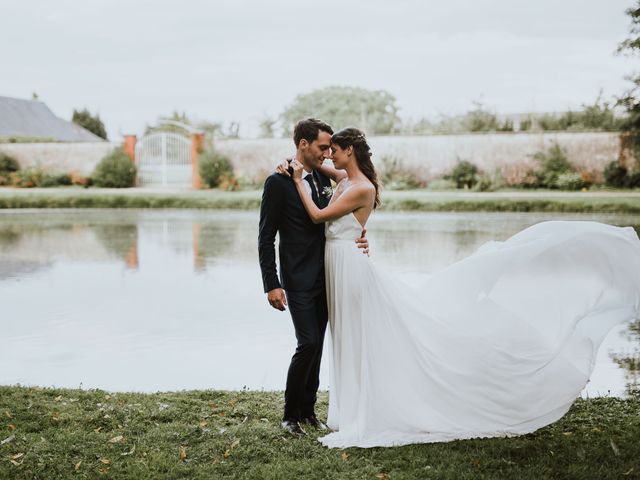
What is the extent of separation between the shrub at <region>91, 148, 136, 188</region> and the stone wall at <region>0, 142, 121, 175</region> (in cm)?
120

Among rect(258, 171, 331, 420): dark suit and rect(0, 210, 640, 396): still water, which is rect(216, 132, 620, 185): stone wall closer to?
rect(0, 210, 640, 396): still water

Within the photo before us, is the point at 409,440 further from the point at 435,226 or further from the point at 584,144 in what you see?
the point at 584,144

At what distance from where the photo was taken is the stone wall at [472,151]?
98.4 feet

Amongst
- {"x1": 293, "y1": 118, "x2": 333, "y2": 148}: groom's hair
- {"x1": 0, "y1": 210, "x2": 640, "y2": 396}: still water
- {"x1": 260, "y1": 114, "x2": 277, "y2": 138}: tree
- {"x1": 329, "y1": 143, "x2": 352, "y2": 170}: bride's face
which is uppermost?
{"x1": 260, "y1": 114, "x2": 277, "y2": 138}: tree

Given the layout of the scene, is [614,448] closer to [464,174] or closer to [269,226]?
[269,226]

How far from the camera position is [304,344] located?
476cm

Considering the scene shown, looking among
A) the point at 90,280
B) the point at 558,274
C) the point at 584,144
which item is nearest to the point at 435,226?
the point at 90,280

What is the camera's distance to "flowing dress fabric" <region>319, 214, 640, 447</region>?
4.59m

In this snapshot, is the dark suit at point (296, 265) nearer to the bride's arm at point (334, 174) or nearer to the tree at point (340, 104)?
the bride's arm at point (334, 174)

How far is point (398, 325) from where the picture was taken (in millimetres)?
4715

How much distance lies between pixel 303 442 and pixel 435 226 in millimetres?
15641

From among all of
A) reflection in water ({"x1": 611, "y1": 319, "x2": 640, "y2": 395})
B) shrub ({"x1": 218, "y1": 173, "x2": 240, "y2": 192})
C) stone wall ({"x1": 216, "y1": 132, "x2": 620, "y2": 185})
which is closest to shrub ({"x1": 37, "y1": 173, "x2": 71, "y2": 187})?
shrub ({"x1": 218, "y1": 173, "x2": 240, "y2": 192})

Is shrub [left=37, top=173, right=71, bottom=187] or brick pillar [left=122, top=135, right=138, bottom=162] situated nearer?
shrub [left=37, top=173, right=71, bottom=187]

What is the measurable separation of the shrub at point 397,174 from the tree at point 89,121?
3825 cm
